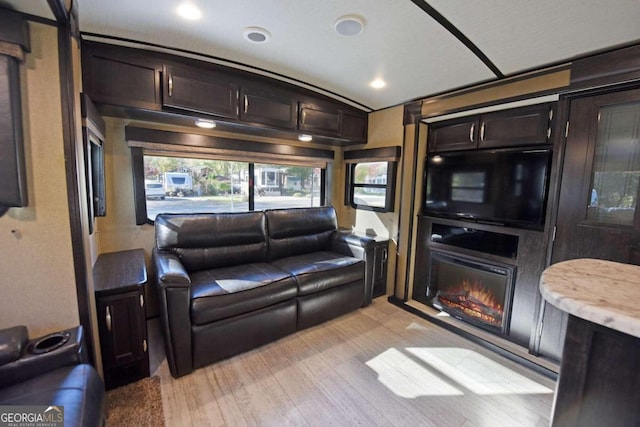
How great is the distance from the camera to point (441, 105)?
2699mm

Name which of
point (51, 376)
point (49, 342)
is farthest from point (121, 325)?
point (51, 376)

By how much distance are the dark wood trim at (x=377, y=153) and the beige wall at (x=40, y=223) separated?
2825 mm

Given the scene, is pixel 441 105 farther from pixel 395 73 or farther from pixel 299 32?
pixel 299 32

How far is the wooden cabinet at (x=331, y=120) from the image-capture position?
Result: 285cm

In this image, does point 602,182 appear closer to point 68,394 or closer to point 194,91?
point 194,91

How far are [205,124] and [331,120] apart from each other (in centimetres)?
138

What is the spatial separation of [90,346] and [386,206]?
2.93 meters

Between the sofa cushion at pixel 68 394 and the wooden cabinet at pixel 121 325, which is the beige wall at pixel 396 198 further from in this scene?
the sofa cushion at pixel 68 394

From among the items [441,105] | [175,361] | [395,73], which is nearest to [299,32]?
[395,73]

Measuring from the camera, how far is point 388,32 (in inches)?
65.9

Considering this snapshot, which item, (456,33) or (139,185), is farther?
(139,185)

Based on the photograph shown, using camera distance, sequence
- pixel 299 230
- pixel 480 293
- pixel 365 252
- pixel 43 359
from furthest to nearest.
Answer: pixel 299 230, pixel 365 252, pixel 480 293, pixel 43 359

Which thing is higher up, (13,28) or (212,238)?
(13,28)

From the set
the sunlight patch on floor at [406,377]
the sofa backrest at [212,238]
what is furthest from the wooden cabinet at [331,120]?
the sunlight patch on floor at [406,377]
